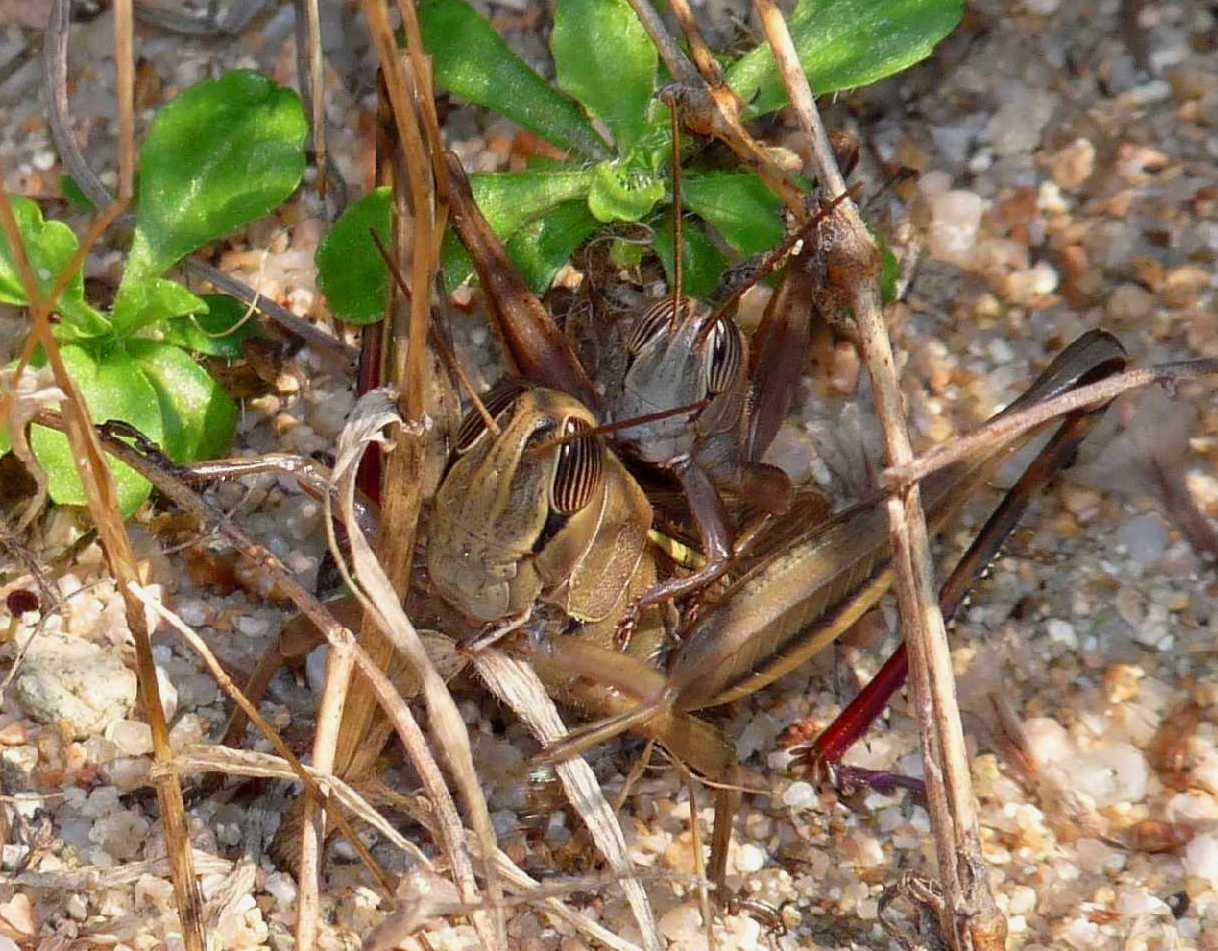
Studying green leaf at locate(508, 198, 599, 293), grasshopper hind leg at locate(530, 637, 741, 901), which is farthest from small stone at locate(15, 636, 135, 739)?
green leaf at locate(508, 198, 599, 293)

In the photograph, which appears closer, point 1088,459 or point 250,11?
point 1088,459

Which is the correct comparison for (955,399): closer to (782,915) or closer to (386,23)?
(782,915)

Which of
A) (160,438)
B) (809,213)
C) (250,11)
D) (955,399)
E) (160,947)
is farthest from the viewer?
(250,11)

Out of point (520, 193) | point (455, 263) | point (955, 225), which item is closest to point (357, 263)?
point (455, 263)

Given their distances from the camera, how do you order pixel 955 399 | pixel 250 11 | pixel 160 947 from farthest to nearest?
pixel 250 11 < pixel 955 399 < pixel 160 947

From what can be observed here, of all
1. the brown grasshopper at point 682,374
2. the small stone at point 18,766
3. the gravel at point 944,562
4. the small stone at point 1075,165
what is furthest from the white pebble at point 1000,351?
the small stone at point 18,766

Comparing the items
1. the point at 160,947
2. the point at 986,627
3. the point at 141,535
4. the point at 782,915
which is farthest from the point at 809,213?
the point at 160,947

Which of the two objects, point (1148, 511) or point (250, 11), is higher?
point (250, 11)
